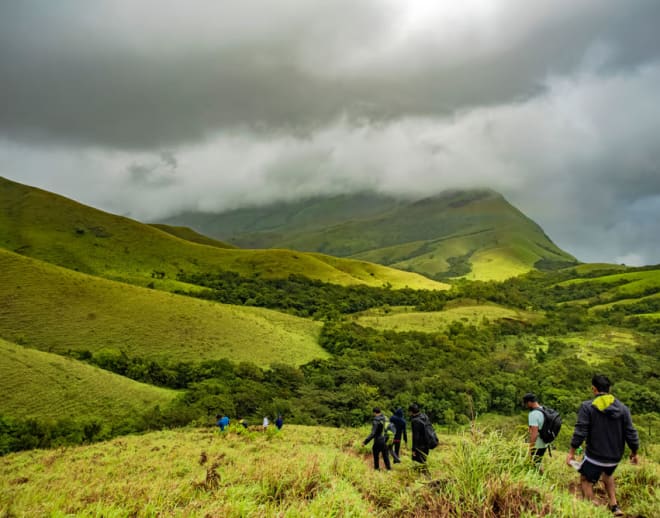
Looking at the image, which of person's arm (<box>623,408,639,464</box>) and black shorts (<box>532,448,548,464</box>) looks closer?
person's arm (<box>623,408,639,464</box>)

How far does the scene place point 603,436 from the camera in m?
7.40

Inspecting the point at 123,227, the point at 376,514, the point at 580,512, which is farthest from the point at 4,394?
the point at 123,227

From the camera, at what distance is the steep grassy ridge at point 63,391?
3791cm

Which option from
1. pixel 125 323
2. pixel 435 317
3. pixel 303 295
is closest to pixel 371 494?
pixel 125 323

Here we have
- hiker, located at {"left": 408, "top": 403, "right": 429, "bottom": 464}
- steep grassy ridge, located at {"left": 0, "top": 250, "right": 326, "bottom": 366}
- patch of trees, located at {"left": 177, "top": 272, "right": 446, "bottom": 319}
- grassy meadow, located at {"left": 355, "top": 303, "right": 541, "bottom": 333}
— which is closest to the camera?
hiker, located at {"left": 408, "top": 403, "right": 429, "bottom": 464}

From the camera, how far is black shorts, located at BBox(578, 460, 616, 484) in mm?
7375

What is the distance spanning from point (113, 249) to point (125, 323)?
8227 cm

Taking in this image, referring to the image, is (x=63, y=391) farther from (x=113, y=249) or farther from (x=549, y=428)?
(x=113, y=249)

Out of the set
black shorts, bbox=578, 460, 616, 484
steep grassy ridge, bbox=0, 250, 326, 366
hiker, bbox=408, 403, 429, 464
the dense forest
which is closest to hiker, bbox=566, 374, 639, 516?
black shorts, bbox=578, 460, 616, 484

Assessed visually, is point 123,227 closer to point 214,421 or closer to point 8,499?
point 214,421

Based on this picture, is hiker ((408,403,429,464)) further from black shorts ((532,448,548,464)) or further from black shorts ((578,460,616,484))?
black shorts ((578,460,616,484))

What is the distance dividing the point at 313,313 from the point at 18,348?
2987 inches

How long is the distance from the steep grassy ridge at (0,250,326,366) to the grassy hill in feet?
119

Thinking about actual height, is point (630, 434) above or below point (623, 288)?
below
